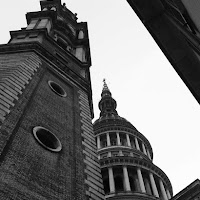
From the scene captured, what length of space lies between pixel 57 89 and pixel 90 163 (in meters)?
6.39

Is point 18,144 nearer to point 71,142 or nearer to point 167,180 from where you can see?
point 71,142

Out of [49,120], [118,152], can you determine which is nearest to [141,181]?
[118,152]

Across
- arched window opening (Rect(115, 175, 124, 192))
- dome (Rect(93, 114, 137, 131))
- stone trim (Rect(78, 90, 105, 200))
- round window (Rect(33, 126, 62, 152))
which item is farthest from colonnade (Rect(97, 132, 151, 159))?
round window (Rect(33, 126, 62, 152))

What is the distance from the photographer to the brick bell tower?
34.0ft

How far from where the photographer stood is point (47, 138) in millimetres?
13281

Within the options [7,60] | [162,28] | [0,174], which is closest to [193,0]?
[162,28]

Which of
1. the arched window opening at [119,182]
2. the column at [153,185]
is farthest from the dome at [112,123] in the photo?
the column at [153,185]

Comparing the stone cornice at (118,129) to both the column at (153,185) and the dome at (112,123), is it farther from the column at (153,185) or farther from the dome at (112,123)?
the column at (153,185)

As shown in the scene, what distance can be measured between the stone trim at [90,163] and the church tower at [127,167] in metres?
13.9

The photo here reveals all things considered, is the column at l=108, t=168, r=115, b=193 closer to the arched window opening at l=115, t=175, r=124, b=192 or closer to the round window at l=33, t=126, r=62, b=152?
the arched window opening at l=115, t=175, r=124, b=192

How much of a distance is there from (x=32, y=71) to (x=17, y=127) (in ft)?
18.9

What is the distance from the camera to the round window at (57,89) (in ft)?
58.8

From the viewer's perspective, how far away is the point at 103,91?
61250 mm

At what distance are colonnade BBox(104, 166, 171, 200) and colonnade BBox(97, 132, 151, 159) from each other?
21.7ft
